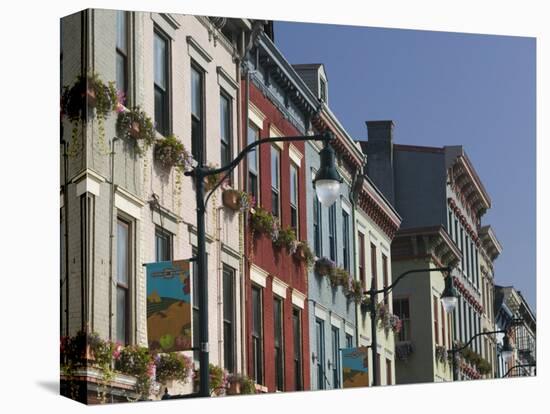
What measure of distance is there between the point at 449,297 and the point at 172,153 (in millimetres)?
8495

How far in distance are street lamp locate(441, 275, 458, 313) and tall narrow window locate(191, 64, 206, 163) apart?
7.11 meters

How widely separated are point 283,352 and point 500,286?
7161 mm

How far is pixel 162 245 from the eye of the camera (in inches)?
871

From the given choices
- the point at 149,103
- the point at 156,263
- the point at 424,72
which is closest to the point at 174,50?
the point at 149,103

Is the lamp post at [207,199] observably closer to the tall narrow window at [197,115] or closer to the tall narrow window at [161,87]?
the tall narrow window at [161,87]

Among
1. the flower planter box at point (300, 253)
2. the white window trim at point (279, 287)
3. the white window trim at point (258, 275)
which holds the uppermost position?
the flower planter box at point (300, 253)

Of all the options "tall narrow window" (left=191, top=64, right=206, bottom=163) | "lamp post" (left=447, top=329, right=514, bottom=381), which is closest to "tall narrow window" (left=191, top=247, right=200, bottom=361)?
"tall narrow window" (left=191, top=64, right=206, bottom=163)

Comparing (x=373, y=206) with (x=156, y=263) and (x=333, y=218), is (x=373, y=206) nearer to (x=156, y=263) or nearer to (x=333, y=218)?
(x=333, y=218)

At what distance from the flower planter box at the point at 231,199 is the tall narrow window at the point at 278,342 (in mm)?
2659

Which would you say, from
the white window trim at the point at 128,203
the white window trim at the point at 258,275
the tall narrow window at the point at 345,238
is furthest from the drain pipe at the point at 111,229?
the tall narrow window at the point at 345,238

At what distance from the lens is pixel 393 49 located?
25.5 meters

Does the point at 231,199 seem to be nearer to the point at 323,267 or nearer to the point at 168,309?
the point at 168,309

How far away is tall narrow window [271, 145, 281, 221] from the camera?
2564cm

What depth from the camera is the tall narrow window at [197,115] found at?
75.0 ft
